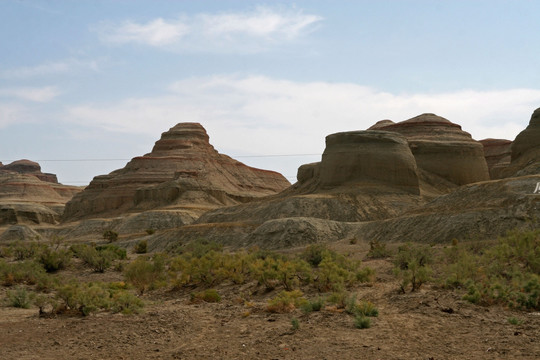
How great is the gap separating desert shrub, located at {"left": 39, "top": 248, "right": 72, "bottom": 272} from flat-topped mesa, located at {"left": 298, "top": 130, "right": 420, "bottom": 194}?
27.9m

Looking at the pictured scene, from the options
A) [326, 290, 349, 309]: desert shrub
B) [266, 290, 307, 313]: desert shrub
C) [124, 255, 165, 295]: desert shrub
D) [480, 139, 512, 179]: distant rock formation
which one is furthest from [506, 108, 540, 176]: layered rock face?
[266, 290, 307, 313]: desert shrub

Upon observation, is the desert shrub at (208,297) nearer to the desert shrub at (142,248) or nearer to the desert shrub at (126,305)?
the desert shrub at (126,305)

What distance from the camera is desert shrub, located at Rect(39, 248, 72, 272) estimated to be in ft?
97.9

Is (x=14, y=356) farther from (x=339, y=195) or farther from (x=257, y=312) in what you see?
(x=339, y=195)

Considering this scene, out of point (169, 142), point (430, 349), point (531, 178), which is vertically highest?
point (169, 142)

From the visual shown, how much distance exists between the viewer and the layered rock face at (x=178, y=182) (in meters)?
79.2

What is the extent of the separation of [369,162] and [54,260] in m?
30.6

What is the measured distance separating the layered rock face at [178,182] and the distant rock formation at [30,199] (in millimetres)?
6317

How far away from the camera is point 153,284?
21.5 m

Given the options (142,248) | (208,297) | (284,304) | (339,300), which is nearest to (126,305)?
(208,297)

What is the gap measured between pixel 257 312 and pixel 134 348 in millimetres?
4098

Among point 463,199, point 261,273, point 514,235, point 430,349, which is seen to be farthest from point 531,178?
point 430,349

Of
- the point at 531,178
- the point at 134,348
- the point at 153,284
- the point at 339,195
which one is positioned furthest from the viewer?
the point at 339,195

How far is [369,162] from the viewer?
54.3m
